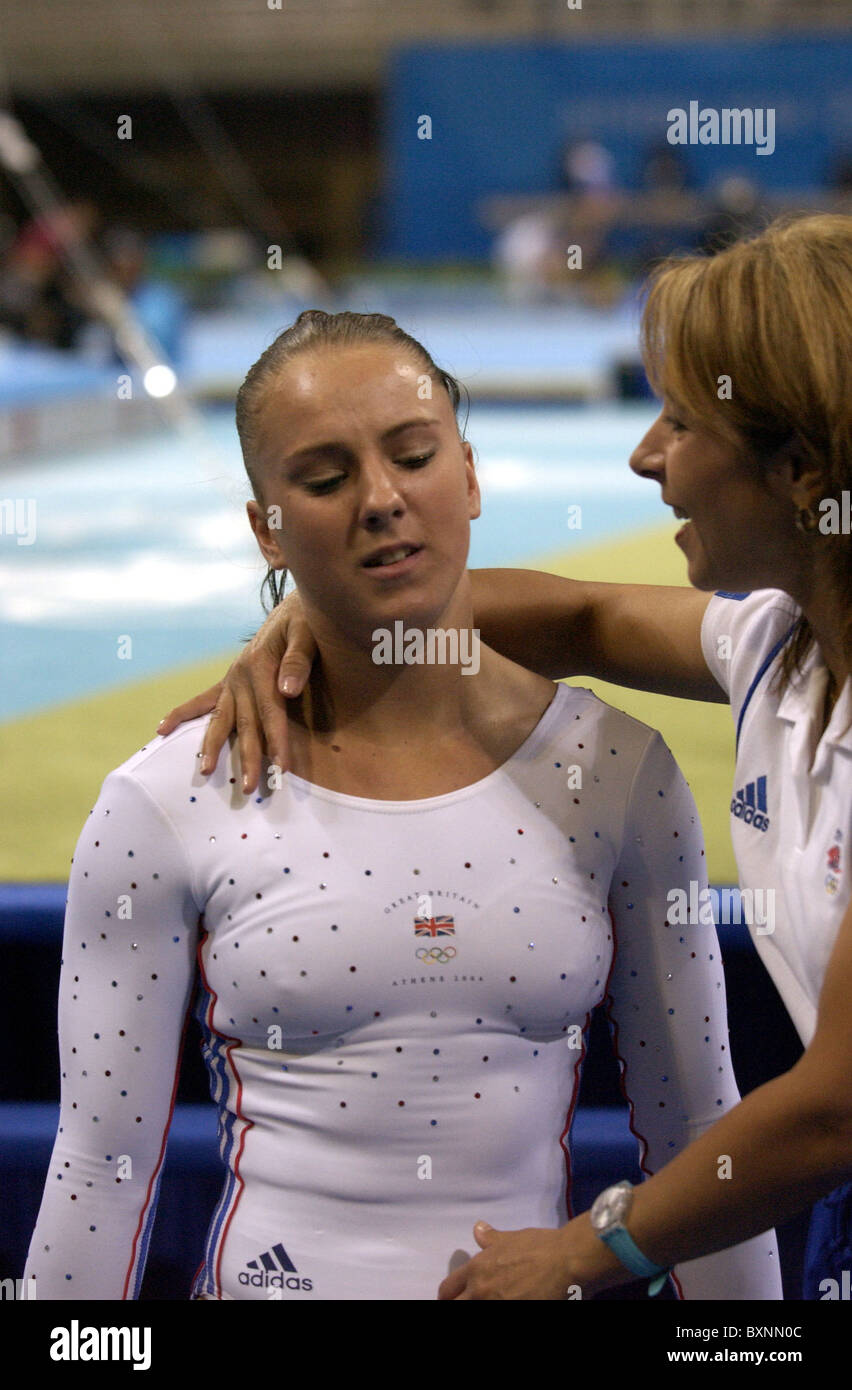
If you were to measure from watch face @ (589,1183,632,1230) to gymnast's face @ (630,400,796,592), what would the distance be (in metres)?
0.45

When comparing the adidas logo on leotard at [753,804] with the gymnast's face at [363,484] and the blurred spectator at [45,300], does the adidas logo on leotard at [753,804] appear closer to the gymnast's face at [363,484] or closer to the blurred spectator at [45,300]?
the gymnast's face at [363,484]

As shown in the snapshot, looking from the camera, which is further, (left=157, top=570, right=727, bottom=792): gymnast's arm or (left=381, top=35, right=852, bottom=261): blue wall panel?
(left=381, top=35, right=852, bottom=261): blue wall panel

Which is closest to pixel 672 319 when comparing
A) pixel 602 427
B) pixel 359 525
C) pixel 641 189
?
pixel 359 525

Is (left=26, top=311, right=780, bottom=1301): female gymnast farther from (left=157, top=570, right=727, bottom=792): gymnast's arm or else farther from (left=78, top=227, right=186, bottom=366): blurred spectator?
(left=78, top=227, right=186, bottom=366): blurred spectator

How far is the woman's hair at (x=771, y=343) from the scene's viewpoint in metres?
0.98

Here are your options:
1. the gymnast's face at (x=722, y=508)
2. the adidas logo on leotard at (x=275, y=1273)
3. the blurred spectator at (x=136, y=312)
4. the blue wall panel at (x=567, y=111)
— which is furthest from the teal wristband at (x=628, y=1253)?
the blue wall panel at (x=567, y=111)

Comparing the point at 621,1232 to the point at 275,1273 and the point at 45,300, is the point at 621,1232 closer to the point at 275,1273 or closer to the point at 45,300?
the point at 275,1273

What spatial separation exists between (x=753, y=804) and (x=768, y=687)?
0.09 m

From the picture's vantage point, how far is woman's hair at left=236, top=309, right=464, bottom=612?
118 cm

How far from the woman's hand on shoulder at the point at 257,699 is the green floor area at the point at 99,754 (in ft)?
3.00

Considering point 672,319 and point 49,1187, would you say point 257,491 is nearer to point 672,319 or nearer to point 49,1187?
point 672,319

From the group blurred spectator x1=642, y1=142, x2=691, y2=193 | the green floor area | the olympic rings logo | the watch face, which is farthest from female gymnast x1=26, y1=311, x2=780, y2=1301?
blurred spectator x1=642, y1=142, x2=691, y2=193

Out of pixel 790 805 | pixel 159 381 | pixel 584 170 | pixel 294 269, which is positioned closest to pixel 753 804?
pixel 790 805

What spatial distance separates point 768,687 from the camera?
118cm
